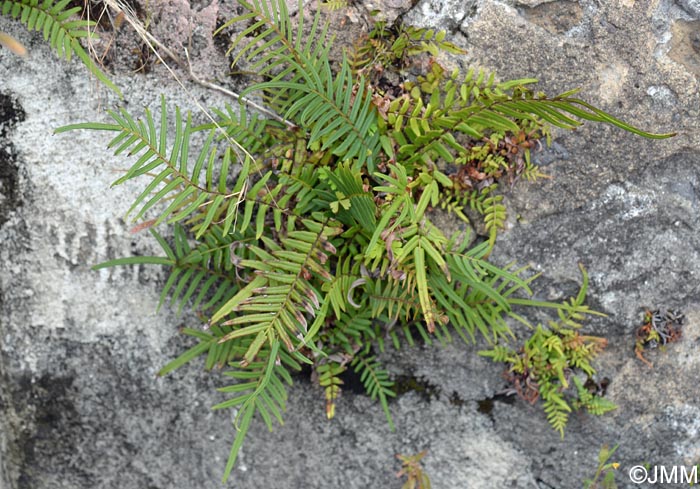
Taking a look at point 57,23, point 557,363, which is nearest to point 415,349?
point 557,363

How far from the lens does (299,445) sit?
2.29m

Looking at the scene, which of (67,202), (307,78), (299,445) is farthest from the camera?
(299,445)

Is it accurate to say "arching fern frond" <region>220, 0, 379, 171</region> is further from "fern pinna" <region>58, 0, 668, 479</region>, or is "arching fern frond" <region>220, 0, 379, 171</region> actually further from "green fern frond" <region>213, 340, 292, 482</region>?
"green fern frond" <region>213, 340, 292, 482</region>

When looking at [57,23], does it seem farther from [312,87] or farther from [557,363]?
[557,363]

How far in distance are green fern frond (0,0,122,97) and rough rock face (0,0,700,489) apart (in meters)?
0.11

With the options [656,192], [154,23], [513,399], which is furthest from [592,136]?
[154,23]

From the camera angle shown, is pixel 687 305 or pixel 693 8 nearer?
pixel 693 8

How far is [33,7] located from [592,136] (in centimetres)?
180

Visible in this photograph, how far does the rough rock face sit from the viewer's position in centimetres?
202

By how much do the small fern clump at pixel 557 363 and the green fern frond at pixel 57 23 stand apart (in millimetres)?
1559

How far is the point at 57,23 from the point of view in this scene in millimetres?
1906

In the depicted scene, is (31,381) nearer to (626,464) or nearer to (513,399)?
(513,399)

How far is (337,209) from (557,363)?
0.93 metres

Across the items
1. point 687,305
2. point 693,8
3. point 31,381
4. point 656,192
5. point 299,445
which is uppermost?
point 693,8
